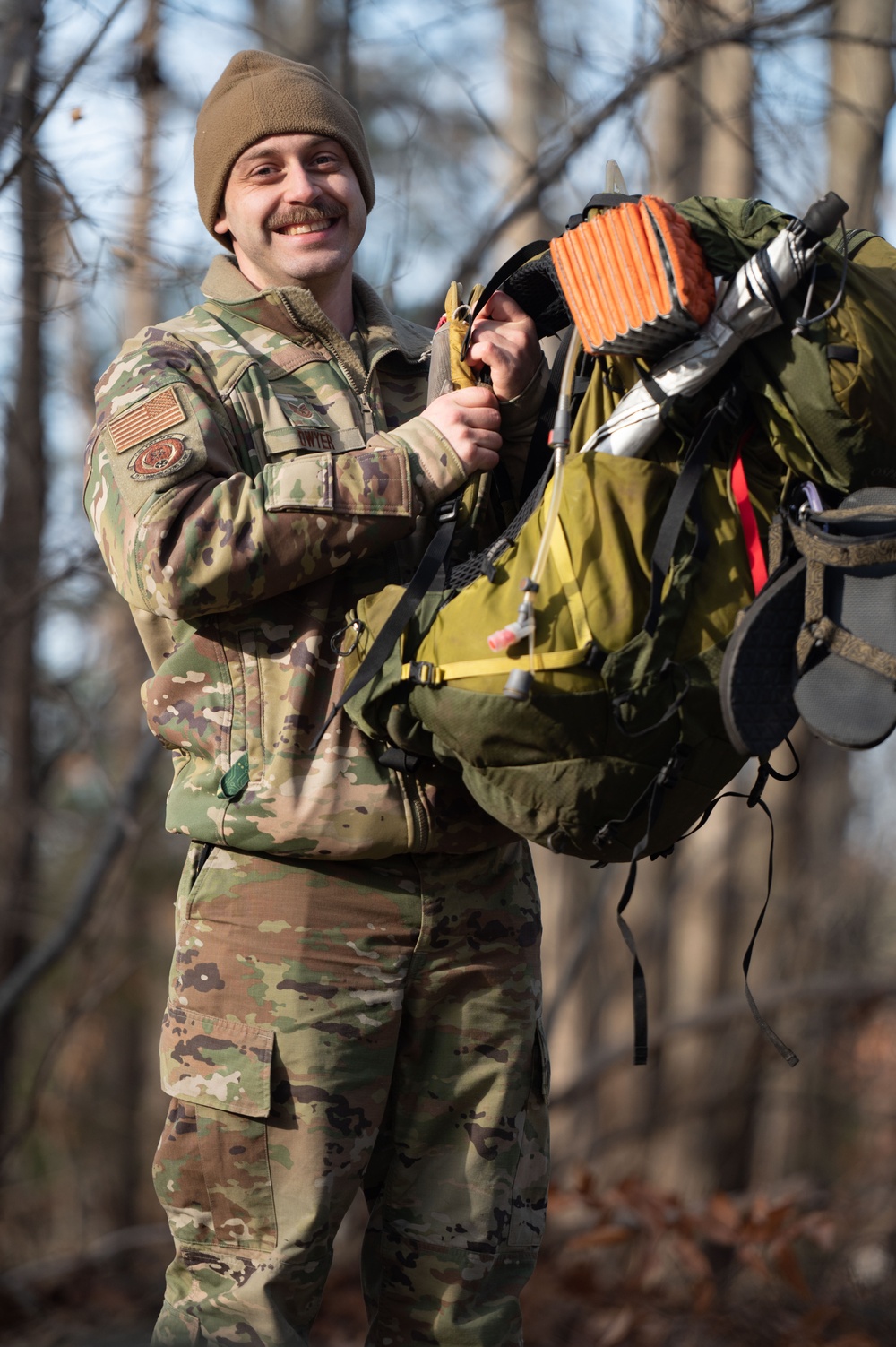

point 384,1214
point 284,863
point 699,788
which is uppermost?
point 699,788

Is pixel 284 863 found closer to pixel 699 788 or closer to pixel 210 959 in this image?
pixel 210 959

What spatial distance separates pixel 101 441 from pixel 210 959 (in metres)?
0.91

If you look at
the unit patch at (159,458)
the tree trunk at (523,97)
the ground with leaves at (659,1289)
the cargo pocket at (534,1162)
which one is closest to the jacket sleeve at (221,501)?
the unit patch at (159,458)

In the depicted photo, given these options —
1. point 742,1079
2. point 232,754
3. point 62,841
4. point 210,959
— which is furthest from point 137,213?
point 62,841

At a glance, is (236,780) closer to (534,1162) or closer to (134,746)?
(534,1162)

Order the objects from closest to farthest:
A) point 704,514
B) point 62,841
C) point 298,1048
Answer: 1. point 704,514
2. point 298,1048
3. point 62,841

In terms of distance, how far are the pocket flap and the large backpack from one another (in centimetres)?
58

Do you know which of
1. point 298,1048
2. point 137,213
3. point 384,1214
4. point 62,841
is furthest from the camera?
point 62,841

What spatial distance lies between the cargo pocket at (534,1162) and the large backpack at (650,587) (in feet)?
1.77

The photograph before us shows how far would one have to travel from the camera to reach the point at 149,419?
202cm

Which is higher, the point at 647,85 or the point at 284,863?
the point at 647,85

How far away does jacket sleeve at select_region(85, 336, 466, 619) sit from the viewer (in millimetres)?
1943

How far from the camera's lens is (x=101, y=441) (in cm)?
211

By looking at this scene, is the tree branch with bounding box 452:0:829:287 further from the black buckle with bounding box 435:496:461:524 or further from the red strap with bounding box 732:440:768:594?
the red strap with bounding box 732:440:768:594
